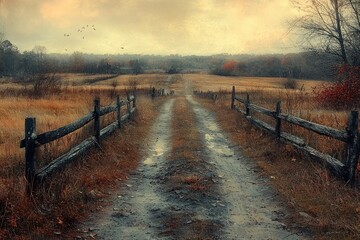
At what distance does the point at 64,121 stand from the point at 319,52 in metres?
20.9

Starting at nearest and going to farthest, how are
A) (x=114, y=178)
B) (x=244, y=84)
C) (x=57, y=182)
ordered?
(x=57, y=182) < (x=114, y=178) < (x=244, y=84)

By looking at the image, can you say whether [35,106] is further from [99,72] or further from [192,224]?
[99,72]

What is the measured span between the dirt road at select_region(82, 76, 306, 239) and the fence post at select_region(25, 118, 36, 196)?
1281 millimetres

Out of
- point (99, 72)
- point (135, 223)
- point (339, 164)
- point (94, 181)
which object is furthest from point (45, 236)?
point (99, 72)

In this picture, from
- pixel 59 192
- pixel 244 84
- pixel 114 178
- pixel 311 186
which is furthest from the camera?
pixel 244 84

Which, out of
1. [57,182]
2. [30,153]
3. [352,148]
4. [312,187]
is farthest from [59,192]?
[352,148]

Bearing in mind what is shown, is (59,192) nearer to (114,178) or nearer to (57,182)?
(57,182)

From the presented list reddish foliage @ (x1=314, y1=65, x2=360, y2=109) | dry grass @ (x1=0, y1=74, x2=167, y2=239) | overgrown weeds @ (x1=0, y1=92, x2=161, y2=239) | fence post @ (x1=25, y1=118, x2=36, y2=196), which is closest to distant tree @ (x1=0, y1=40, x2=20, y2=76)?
reddish foliage @ (x1=314, y1=65, x2=360, y2=109)

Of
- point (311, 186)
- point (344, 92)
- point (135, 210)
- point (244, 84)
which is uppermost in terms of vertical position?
point (344, 92)

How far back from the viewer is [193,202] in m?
7.07

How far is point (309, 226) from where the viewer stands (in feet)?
19.7

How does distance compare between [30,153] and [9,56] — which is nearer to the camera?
[30,153]

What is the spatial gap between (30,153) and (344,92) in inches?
873

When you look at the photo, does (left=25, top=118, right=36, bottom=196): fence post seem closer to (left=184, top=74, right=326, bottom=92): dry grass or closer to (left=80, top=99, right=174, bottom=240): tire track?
(left=80, top=99, right=174, bottom=240): tire track
